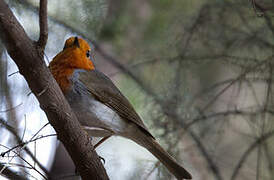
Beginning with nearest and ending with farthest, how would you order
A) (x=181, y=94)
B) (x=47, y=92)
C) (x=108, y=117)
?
1. (x=47, y=92)
2. (x=108, y=117)
3. (x=181, y=94)

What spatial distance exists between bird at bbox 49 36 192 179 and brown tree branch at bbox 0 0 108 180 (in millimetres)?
478

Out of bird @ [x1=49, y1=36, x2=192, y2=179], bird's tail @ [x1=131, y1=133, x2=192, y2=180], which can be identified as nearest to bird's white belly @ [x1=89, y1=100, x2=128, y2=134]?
bird @ [x1=49, y1=36, x2=192, y2=179]

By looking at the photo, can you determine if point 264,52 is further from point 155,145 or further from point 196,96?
point 155,145

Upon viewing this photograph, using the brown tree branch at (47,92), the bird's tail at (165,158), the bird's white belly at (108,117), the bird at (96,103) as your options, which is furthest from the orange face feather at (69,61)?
the bird's tail at (165,158)

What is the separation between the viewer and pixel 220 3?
3.98m

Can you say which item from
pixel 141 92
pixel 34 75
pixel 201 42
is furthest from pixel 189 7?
pixel 34 75

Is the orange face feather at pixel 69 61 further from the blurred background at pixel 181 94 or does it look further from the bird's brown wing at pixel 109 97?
the blurred background at pixel 181 94

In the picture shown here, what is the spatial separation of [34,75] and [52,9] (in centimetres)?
160

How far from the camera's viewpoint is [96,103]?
300 centimetres

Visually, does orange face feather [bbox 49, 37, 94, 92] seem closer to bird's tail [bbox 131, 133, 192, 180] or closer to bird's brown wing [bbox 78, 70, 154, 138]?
bird's brown wing [bbox 78, 70, 154, 138]

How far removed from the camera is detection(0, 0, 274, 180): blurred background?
3.10 metres

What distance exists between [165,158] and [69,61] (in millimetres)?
1000

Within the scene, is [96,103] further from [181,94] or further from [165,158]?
[181,94]

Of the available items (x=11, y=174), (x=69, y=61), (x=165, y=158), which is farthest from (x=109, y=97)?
(x=11, y=174)
